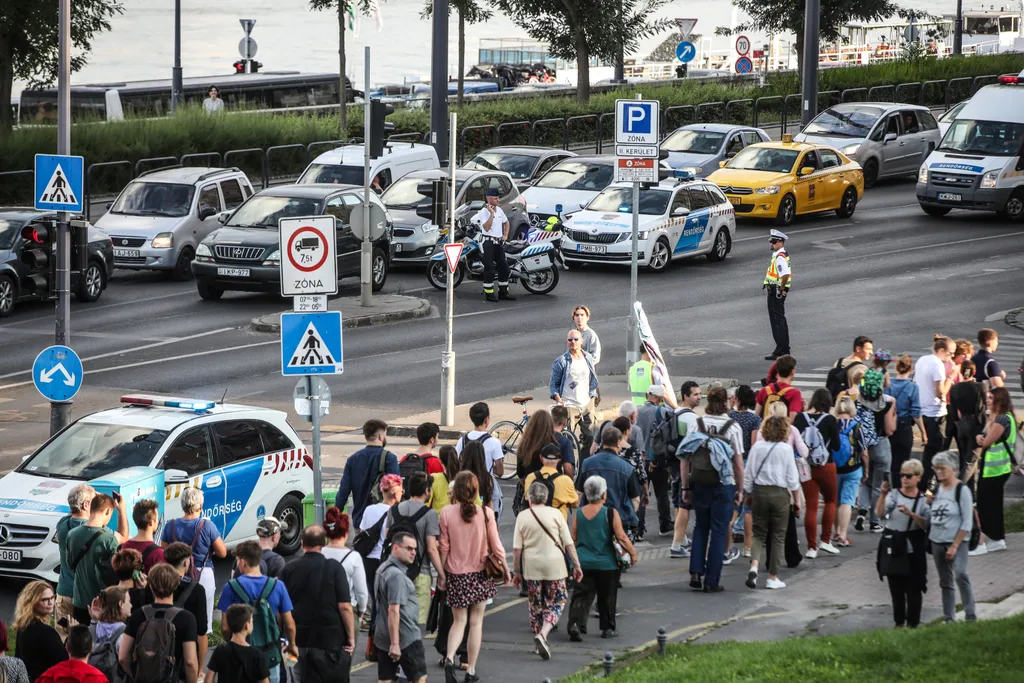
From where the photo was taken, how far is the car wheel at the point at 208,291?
27703 millimetres

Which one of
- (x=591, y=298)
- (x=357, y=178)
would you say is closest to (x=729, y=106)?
(x=357, y=178)

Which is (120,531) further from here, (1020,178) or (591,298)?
(1020,178)

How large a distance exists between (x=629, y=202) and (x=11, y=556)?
18951 millimetres

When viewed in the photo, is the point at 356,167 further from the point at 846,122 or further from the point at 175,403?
the point at 175,403

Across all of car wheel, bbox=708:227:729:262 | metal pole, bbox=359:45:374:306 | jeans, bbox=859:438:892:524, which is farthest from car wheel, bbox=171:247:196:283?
jeans, bbox=859:438:892:524

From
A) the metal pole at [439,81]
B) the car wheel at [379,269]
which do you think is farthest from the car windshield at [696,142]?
the car wheel at [379,269]

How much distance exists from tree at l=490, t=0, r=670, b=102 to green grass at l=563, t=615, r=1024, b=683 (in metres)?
38.4

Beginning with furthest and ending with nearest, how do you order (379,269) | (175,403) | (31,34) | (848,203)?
(31,34) → (848,203) → (379,269) → (175,403)

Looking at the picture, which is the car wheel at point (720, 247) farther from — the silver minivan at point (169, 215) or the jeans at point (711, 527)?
the jeans at point (711, 527)

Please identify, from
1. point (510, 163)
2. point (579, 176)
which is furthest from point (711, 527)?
point (510, 163)

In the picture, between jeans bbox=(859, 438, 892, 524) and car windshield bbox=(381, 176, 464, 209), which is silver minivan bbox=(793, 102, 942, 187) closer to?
car windshield bbox=(381, 176, 464, 209)

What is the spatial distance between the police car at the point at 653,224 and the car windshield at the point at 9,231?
32.1 ft

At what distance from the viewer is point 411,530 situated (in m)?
10.6

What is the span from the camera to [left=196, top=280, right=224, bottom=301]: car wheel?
2770cm
